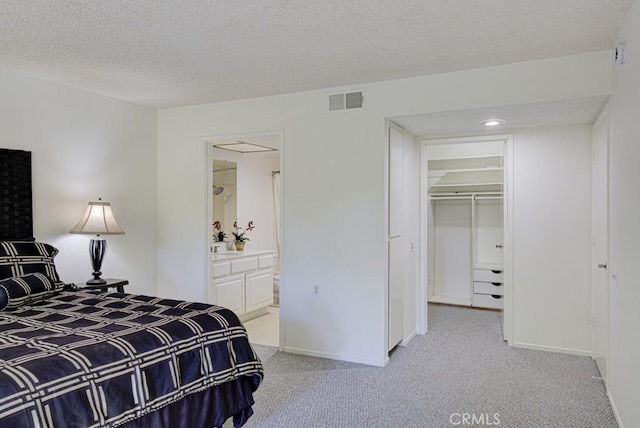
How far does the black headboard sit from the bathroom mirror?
2.51 m

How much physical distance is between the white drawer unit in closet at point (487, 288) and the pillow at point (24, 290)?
4.79 meters

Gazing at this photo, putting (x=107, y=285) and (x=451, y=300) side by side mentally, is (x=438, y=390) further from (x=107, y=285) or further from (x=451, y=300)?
(x=451, y=300)

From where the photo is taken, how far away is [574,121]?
3.82 metres

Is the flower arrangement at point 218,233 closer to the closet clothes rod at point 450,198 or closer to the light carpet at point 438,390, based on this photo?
the light carpet at point 438,390

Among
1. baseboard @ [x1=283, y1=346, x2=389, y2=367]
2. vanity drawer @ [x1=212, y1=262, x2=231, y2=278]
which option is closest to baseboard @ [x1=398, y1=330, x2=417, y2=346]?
baseboard @ [x1=283, y1=346, x2=389, y2=367]

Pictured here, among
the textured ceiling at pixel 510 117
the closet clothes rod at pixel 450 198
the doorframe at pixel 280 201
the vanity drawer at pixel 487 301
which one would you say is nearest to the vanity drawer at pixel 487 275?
the vanity drawer at pixel 487 301

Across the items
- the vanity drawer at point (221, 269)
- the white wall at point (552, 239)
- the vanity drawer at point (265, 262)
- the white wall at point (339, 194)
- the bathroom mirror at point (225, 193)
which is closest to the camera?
the white wall at point (339, 194)

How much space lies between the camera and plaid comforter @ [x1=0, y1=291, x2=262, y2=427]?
5.17 ft

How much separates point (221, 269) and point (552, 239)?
132 inches

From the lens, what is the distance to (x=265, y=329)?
16.0 feet

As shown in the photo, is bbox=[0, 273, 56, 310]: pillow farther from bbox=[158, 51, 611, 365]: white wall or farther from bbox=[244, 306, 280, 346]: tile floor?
bbox=[244, 306, 280, 346]: tile floor

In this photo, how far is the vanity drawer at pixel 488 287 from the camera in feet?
18.5

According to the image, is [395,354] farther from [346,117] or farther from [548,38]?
[548,38]

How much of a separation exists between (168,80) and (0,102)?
1257 millimetres
